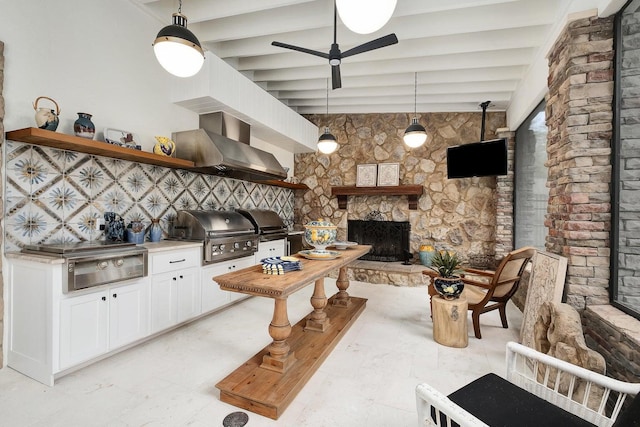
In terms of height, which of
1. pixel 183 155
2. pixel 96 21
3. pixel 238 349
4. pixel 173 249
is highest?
pixel 96 21

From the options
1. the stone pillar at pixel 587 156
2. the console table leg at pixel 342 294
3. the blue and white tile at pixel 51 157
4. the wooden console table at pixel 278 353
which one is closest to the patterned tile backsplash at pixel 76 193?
the blue and white tile at pixel 51 157


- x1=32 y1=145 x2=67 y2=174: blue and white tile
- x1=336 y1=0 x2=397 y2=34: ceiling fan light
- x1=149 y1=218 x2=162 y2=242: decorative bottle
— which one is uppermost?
x1=336 y1=0 x2=397 y2=34: ceiling fan light

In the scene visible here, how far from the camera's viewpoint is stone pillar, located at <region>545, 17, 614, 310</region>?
209 cm

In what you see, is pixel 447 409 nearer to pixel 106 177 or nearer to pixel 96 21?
pixel 106 177

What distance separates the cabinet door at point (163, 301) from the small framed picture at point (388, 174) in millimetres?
4103

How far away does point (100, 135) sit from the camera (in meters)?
2.77

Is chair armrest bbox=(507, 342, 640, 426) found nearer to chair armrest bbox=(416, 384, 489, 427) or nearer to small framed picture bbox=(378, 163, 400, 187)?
chair armrest bbox=(416, 384, 489, 427)

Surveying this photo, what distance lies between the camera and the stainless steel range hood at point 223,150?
336 centimetres

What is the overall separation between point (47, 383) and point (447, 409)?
2.66 metres

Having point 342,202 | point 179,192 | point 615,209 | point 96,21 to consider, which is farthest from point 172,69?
point 342,202

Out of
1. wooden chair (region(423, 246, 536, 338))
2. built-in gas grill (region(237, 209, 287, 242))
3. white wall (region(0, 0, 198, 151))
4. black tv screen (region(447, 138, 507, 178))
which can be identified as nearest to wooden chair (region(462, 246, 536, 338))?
wooden chair (region(423, 246, 536, 338))

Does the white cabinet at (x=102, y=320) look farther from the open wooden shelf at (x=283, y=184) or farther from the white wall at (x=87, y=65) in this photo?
the open wooden shelf at (x=283, y=184)

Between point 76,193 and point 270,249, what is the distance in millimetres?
2461

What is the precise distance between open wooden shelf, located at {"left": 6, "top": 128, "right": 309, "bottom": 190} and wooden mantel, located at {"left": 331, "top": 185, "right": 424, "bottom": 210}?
3.20m
